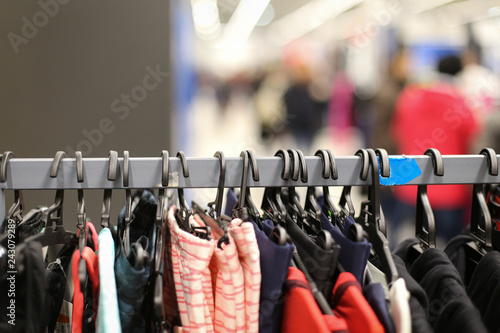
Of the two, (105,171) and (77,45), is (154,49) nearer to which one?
(77,45)

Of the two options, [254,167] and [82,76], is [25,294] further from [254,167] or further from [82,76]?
[82,76]

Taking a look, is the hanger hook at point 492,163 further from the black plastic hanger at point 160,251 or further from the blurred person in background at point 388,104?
the blurred person in background at point 388,104

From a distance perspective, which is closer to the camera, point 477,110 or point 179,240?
point 179,240

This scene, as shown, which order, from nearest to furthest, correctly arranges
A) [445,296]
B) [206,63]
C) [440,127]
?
1. [445,296]
2. [440,127]
3. [206,63]

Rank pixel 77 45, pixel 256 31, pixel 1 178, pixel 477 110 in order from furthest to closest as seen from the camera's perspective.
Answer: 1. pixel 256 31
2. pixel 477 110
3. pixel 77 45
4. pixel 1 178

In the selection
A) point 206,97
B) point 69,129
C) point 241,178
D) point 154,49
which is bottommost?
point 241,178

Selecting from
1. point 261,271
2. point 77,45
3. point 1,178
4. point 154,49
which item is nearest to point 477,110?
point 154,49

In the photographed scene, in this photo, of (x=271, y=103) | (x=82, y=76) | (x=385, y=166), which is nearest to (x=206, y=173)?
(x=385, y=166)

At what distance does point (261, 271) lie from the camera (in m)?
0.70

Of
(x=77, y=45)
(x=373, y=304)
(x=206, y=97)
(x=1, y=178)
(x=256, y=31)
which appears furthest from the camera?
(x=206, y=97)

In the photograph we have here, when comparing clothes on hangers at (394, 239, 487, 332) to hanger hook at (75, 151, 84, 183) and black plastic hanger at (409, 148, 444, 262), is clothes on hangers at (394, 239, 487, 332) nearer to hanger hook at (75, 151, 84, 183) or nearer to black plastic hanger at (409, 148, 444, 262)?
black plastic hanger at (409, 148, 444, 262)

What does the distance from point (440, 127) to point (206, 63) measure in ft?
10.5

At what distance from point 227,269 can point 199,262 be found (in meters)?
0.05

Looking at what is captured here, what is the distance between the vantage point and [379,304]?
2.06 ft
